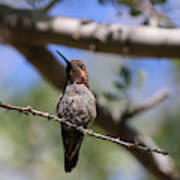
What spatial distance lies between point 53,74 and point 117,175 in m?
2.69

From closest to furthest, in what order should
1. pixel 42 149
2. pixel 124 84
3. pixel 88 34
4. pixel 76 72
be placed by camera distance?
pixel 76 72
pixel 88 34
pixel 124 84
pixel 42 149

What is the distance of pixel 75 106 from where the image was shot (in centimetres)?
297

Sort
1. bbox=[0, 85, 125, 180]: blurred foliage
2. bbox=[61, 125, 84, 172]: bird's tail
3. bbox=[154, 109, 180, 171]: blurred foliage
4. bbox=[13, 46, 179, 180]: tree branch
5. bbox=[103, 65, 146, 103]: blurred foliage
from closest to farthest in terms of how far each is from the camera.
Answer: bbox=[61, 125, 84, 172]: bird's tail → bbox=[103, 65, 146, 103]: blurred foliage → bbox=[13, 46, 179, 180]: tree branch → bbox=[154, 109, 180, 171]: blurred foliage → bbox=[0, 85, 125, 180]: blurred foliage

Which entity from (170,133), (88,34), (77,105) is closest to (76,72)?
(77,105)

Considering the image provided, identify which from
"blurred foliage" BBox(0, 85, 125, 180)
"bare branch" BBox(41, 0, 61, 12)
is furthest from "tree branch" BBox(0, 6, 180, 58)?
"blurred foliage" BBox(0, 85, 125, 180)

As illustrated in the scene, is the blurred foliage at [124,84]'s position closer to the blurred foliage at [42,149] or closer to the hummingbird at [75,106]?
the hummingbird at [75,106]

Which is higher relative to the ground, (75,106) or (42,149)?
(75,106)

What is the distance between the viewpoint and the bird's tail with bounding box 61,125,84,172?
9.42ft

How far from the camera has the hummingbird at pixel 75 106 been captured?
2.93 metres

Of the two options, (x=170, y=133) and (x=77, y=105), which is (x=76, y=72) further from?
(x=170, y=133)

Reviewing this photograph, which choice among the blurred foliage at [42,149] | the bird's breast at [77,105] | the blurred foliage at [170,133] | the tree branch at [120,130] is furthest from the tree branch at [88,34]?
the blurred foliage at [42,149]

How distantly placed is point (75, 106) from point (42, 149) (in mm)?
3052

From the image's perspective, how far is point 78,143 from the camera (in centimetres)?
300

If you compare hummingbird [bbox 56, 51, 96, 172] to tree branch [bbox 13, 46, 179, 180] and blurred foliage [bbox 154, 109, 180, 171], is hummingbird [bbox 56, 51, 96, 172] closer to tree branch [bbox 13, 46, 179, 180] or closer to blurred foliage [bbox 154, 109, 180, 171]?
tree branch [bbox 13, 46, 179, 180]
